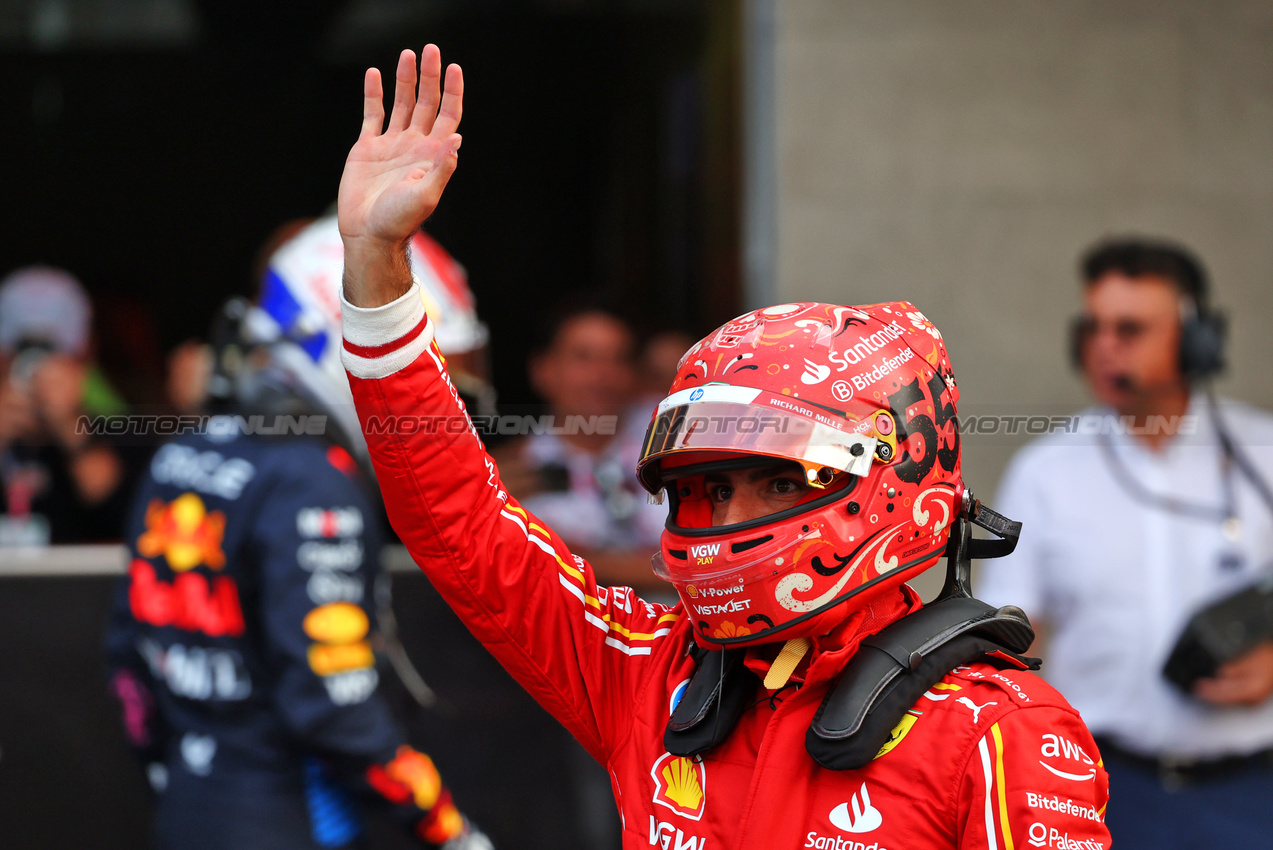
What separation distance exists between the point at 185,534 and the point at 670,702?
1506 millimetres

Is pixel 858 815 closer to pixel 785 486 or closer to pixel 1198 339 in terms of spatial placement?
pixel 785 486

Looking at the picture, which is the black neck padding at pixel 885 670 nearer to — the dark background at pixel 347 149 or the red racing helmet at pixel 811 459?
the red racing helmet at pixel 811 459

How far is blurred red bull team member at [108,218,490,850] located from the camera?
8.89ft

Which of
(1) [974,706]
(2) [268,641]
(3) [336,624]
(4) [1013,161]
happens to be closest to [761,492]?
(1) [974,706]

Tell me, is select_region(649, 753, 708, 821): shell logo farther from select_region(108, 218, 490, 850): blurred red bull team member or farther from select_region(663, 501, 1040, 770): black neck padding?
select_region(108, 218, 490, 850): blurred red bull team member

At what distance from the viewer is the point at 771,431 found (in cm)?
168

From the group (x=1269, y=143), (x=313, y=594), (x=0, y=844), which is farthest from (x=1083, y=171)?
(x=0, y=844)

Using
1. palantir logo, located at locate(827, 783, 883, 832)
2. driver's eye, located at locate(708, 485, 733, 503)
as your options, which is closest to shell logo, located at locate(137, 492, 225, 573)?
driver's eye, located at locate(708, 485, 733, 503)

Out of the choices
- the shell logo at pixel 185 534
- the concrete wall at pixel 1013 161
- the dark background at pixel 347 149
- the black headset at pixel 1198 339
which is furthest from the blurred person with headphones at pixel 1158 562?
the shell logo at pixel 185 534

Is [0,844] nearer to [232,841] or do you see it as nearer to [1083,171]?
[232,841]

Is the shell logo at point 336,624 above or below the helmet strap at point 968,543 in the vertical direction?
below

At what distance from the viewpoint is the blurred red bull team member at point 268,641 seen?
271 centimetres

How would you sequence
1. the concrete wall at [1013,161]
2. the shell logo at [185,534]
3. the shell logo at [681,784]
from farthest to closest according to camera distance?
the concrete wall at [1013,161] < the shell logo at [185,534] < the shell logo at [681,784]

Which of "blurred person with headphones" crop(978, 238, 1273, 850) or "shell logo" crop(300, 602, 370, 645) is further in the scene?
"blurred person with headphones" crop(978, 238, 1273, 850)
